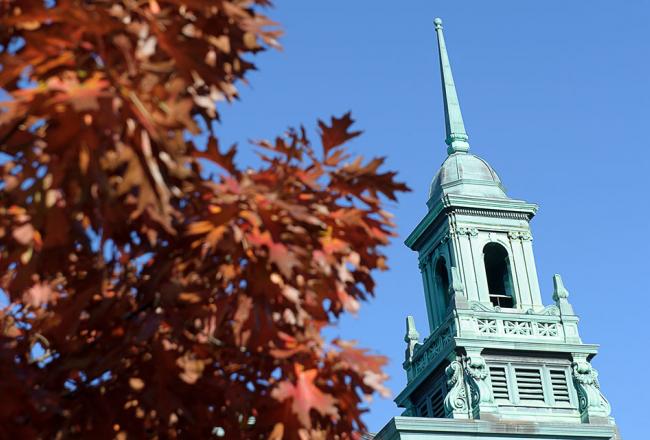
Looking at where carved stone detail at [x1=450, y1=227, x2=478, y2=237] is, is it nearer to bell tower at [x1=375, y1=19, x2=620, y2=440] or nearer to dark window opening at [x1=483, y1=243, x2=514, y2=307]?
A: bell tower at [x1=375, y1=19, x2=620, y2=440]

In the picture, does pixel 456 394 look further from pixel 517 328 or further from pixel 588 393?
pixel 588 393

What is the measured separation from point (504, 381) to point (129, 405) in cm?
3521

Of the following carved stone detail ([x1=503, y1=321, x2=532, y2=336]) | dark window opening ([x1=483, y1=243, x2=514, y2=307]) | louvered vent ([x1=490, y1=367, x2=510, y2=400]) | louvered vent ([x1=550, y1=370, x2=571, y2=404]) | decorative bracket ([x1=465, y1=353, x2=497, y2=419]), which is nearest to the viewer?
decorative bracket ([x1=465, y1=353, x2=497, y2=419])

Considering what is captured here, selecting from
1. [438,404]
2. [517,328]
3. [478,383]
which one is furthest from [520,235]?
[438,404]

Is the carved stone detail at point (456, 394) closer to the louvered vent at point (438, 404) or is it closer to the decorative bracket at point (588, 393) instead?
the louvered vent at point (438, 404)

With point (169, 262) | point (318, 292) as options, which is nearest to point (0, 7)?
point (169, 262)

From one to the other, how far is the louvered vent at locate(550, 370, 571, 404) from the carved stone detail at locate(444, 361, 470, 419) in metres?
3.74

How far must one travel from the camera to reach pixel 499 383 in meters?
39.8

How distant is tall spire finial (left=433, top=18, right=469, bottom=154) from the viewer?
47.6 metres

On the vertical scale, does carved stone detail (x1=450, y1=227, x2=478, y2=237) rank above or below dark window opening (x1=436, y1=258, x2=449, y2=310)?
above

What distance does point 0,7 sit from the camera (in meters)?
5.22

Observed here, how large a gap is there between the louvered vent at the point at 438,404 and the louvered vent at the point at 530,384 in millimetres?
2885

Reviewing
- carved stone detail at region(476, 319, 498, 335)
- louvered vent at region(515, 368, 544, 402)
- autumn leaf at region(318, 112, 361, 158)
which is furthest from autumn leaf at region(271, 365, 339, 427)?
louvered vent at region(515, 368, 544, 402)

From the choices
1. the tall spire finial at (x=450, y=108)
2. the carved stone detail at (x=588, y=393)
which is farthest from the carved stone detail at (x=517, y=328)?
the tall spire finial at (x=450, y=108)
